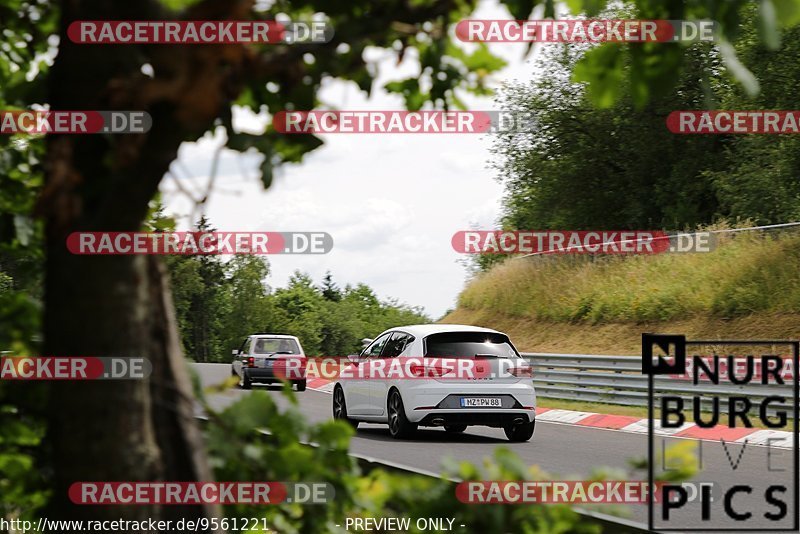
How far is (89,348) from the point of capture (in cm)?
301

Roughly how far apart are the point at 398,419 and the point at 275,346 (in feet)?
57.7

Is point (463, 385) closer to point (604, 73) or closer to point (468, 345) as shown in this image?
point (468, 345)

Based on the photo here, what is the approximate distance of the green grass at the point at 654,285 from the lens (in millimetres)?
25578

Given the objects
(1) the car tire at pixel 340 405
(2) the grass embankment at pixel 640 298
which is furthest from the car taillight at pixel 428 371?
(2) the grass embankment at pixel 640 298

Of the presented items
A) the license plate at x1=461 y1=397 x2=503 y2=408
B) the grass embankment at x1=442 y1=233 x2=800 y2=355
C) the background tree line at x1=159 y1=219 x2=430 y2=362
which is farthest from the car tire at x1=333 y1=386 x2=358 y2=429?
the background tree line at x1=159 y1=219 x2=430 y2=362

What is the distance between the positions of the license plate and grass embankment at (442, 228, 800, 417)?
6368mm

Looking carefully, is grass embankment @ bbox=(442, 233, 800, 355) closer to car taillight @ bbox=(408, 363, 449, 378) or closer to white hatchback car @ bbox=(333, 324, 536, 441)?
white hatchback car @ bbox=(333, 324, 536, 441)

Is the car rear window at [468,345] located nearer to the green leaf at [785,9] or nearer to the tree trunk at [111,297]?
the tree trunk at [111,297]

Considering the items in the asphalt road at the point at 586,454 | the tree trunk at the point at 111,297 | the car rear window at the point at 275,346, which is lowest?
the asphalt road at the point at 586,454

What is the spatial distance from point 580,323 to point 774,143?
9239mm

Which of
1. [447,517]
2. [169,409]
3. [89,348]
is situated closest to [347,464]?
[447,517]

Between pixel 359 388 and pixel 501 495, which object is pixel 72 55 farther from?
pixel 359 388

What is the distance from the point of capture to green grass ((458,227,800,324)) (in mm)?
25578

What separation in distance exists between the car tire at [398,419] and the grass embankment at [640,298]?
21.5ft
